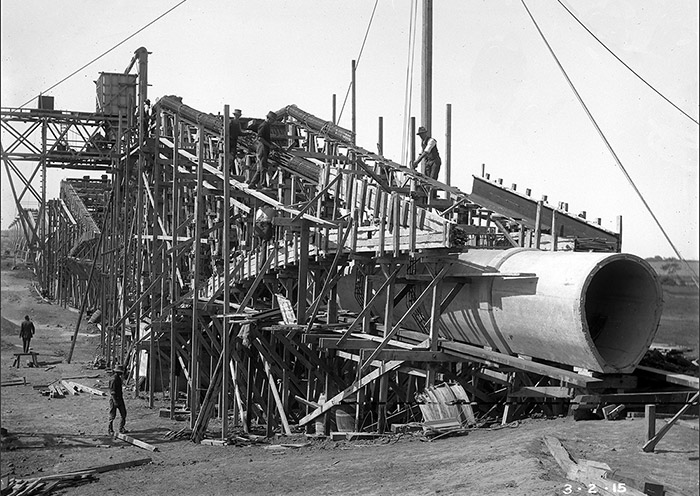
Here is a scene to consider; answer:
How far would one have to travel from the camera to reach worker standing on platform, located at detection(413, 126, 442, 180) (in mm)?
17930

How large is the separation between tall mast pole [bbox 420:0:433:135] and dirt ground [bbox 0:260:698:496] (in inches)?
284

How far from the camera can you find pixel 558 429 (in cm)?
1104

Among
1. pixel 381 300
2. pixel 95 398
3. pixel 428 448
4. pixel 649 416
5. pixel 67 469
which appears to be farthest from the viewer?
pixel 95 398

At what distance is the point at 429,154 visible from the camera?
18.2m

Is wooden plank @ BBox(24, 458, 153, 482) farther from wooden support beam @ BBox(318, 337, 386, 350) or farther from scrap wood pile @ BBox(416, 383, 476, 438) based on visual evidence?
scrap wood pile @ BBox(416, 383, 476, 438)

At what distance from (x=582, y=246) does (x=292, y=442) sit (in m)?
6.39

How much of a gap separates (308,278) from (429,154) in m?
3.71

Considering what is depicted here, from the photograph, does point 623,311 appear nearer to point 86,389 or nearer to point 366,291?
point 366,291


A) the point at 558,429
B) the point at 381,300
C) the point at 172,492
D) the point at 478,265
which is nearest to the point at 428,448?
the point at 558,429

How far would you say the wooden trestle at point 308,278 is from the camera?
1349 cm

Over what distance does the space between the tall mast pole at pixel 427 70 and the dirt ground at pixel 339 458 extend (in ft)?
23.7

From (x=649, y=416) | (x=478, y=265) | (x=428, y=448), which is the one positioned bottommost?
(x=428, y=448)

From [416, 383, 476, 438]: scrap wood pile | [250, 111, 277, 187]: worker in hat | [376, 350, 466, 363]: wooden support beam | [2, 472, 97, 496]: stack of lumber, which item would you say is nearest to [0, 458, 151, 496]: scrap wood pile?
[2, 472, 97, 496]: stack of lumber

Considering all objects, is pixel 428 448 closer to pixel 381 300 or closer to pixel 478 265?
pixel 478 265
